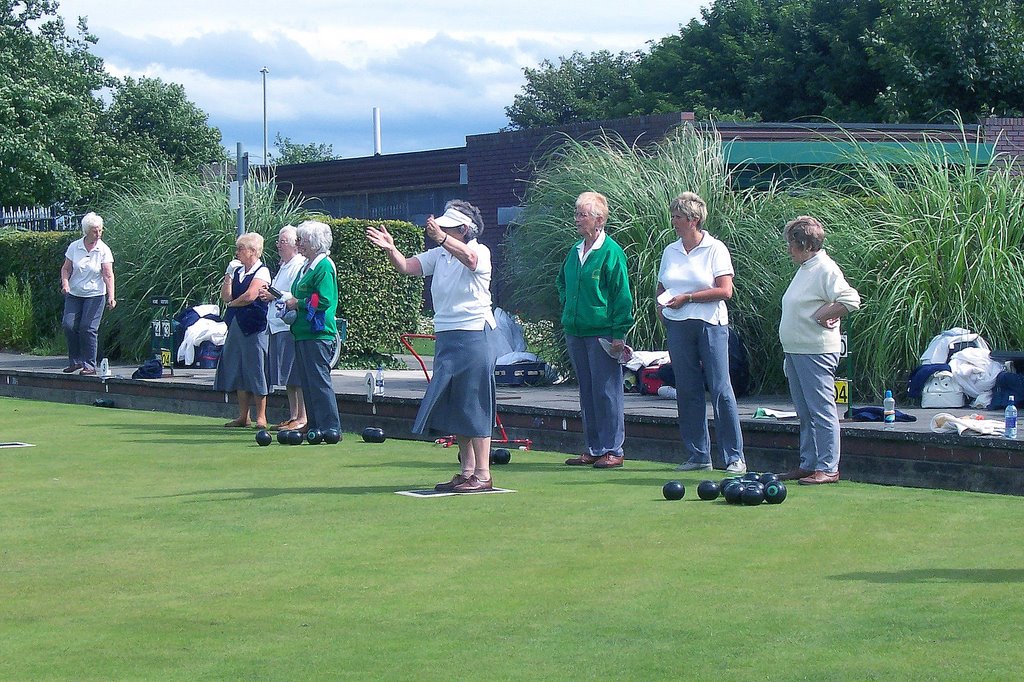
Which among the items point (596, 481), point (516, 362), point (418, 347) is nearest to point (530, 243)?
point (516, 362)

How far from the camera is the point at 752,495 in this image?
24.4 ft

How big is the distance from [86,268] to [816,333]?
948 centimetres

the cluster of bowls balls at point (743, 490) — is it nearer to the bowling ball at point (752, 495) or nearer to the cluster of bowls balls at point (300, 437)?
the bowling ball at point (752, 495)

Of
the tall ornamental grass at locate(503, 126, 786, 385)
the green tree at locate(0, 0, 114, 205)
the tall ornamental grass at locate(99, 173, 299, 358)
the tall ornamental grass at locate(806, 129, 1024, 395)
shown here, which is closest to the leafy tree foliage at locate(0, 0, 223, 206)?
the green tree at locate(0, 0, 114, 205)

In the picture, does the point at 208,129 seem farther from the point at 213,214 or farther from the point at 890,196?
the point at 890,196

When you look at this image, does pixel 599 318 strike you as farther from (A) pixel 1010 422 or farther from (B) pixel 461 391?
(A) pixel 1010 422

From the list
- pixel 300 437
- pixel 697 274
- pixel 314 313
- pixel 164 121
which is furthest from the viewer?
pixel 164 121

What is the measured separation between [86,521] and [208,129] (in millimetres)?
46326

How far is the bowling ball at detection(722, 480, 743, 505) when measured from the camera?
293 inches

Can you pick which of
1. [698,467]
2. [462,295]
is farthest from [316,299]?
[698,467]

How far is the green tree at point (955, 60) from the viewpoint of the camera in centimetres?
3212

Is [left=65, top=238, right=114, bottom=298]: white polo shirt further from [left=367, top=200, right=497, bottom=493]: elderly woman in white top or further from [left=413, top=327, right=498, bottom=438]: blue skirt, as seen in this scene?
[left=413, top=327, right=498, bottom=438]: blue skirt

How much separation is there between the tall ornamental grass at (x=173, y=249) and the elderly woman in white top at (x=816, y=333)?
10120mm

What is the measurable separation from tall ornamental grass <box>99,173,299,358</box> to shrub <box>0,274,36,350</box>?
9.11 feet
